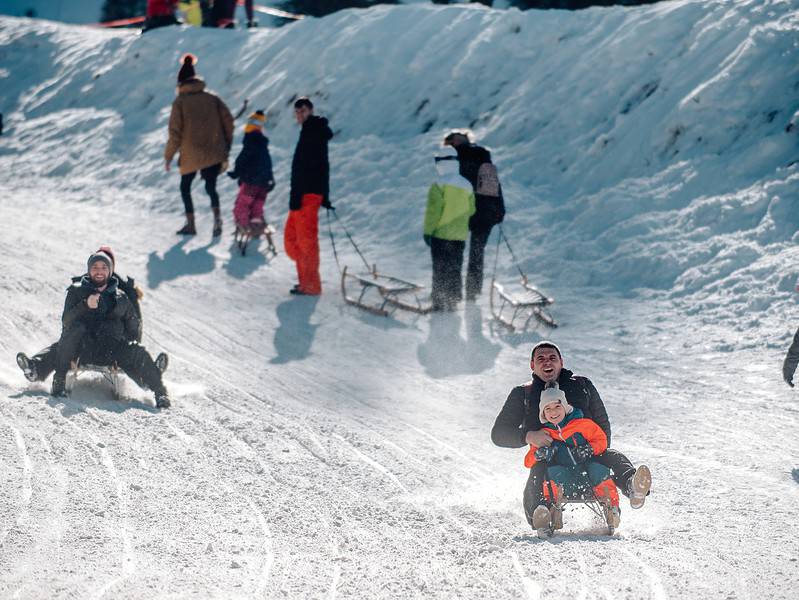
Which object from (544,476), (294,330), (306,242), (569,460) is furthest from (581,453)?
(306,242)

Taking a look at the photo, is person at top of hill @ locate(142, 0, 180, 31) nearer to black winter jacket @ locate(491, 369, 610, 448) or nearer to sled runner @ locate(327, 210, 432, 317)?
sled runner @ locate(327, 210, 432, 317)

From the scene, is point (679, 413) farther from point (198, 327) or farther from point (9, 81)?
point (9, 81)

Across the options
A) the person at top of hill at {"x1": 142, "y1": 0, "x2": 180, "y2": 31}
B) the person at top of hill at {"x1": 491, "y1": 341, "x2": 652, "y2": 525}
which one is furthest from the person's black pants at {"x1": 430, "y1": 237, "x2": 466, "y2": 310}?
the person at top of hill at {"x1": 142, "y1": 0, "x2": 180, "y2": 31}

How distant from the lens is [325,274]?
1166 centimetres

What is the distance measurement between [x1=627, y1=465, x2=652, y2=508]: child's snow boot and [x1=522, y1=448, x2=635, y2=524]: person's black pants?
0.22 ft

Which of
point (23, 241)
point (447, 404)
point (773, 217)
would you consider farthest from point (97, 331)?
point (773, 217)

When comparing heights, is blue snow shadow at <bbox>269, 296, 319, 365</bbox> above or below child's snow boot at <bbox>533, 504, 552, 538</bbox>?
below

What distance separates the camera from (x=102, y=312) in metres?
7.23

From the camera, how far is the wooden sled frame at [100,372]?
720cm

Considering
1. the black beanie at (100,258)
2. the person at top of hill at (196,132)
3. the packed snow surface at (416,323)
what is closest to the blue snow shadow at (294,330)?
the packed snow surface at (416,323)

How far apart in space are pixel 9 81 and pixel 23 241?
1020cm

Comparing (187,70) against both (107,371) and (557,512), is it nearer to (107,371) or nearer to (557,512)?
(107,371)

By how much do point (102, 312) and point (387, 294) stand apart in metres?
3.60

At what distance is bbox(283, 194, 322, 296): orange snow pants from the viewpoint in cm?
1055
